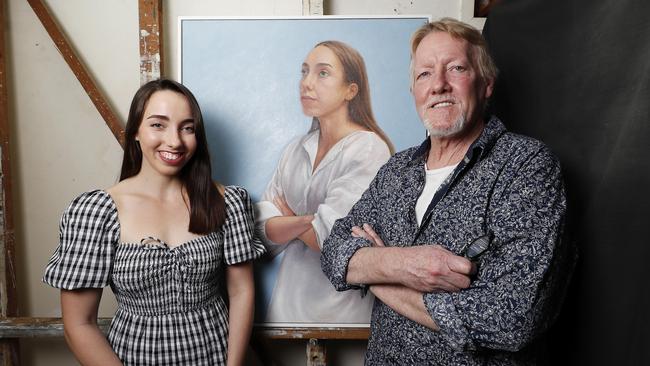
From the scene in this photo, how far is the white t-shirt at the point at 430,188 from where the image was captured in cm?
133

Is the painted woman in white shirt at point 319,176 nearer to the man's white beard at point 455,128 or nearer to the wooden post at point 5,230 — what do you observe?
the man's white beard at point 455,128

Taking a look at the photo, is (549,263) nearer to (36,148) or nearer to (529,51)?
(529,51)

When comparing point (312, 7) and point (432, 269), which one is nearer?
point (432, 269)

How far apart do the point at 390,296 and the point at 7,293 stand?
1.92m

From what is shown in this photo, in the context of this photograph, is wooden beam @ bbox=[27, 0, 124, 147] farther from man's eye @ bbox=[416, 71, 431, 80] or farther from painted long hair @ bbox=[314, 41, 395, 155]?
man's eye @ bbox=[416, 71, 431, 80]

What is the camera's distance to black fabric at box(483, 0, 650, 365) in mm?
969

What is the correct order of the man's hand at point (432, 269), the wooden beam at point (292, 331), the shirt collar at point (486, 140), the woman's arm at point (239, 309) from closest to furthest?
the man's hand at point (432, 269) < the shirt collar at point (486, 140) < the woman's arm at point (239, 309) < the wooden beam at point (292, 331)

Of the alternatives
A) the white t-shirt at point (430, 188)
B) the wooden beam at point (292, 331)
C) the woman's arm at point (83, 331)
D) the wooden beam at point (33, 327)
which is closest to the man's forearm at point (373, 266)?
the white t-shirt at point (430, 188)

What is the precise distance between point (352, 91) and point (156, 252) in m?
0.99

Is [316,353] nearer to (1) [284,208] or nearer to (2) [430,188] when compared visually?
(1) [284,208]

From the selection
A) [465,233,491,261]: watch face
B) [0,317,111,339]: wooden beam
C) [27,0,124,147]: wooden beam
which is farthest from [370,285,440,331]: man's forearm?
[27,0,124,147]: wooden beam

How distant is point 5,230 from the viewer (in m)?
2.12

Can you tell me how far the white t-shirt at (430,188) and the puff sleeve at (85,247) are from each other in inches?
36.9

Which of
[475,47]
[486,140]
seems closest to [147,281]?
[486,140]
